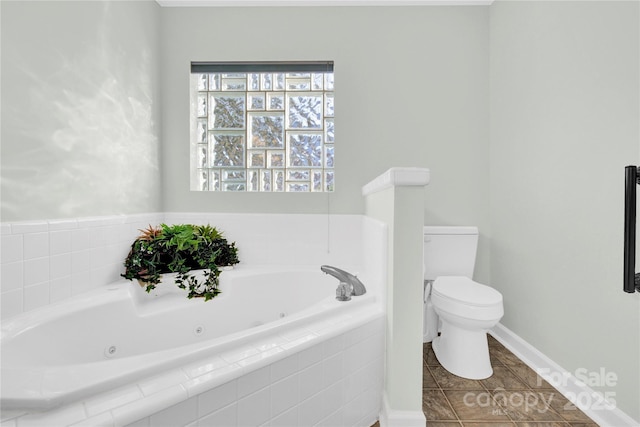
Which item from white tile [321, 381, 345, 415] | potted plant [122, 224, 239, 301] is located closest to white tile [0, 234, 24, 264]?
potted plant [122, 224, 239, 301]

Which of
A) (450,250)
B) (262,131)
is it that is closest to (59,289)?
(262,131)

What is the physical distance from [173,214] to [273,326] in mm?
1597

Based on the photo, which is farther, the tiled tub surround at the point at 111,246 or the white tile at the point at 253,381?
the tiled tub surround at the point at 111,246

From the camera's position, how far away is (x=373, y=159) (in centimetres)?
225

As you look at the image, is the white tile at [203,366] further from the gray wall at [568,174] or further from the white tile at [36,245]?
the gray wall at [568,174]

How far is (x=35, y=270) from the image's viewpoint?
1271 millimetres

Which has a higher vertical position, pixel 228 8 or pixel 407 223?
pixel 228 8

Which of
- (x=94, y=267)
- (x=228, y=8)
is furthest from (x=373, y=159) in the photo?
(x=94, y=267)

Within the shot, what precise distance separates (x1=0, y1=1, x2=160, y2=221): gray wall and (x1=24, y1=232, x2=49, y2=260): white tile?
0.28 ft

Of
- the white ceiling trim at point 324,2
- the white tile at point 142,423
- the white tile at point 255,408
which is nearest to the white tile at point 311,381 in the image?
the white tile at point 255,408

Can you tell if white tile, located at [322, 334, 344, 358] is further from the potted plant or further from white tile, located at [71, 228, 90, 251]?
white tile, located at [71, 228, 90, 251]

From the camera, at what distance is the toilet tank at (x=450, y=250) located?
6.73 ft

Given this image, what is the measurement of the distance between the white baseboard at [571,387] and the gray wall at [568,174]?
0.05 m

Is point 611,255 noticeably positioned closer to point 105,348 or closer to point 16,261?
point 105,348
